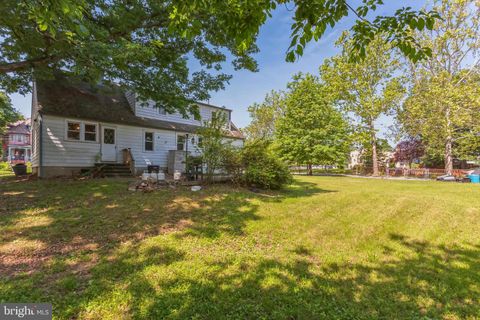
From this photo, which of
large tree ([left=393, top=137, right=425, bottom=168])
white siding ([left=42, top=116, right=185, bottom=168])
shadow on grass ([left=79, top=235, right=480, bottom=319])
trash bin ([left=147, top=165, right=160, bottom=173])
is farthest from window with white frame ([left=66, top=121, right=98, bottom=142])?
large tree ([left=393, top=137, right=425, bottom=168])

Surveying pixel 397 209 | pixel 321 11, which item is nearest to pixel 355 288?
pixel 321 11

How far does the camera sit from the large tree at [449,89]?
19.2 metres

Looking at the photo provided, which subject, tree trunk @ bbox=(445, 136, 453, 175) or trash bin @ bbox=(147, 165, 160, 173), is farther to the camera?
tree trunk @ bbox=(445, 136, 453, 175)

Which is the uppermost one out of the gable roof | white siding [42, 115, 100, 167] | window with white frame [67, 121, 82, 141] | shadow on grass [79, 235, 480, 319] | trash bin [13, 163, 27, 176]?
the gable roof

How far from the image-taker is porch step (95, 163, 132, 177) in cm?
1278

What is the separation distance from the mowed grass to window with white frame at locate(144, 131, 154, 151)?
8.74 metres

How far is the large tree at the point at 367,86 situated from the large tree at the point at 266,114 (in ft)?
41.9

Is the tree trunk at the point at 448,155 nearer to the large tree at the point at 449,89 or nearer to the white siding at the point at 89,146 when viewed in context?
the large tree at the point at 449,89

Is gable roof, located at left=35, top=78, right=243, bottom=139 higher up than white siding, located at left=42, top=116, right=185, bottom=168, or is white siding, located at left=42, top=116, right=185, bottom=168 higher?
gable roof, located at left=35, top=78, right=243, bottom=139

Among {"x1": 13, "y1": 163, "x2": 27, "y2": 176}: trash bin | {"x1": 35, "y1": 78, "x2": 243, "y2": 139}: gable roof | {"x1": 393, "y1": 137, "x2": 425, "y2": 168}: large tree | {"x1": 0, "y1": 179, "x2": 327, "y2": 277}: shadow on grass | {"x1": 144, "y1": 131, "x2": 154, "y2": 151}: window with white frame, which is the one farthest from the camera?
{"x1": 393, "y1": 137, "x2": 425, "y2": 168}: large tree

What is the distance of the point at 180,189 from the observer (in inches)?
341

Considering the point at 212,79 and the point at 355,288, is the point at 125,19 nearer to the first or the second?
the point at 212,79

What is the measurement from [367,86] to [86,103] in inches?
956

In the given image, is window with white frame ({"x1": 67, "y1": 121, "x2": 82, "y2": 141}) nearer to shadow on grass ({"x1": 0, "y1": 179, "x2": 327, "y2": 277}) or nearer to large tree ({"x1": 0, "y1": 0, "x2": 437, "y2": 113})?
large tree ({"x1": 0, "y1": 0, "x2": 437, "y2": 113})
